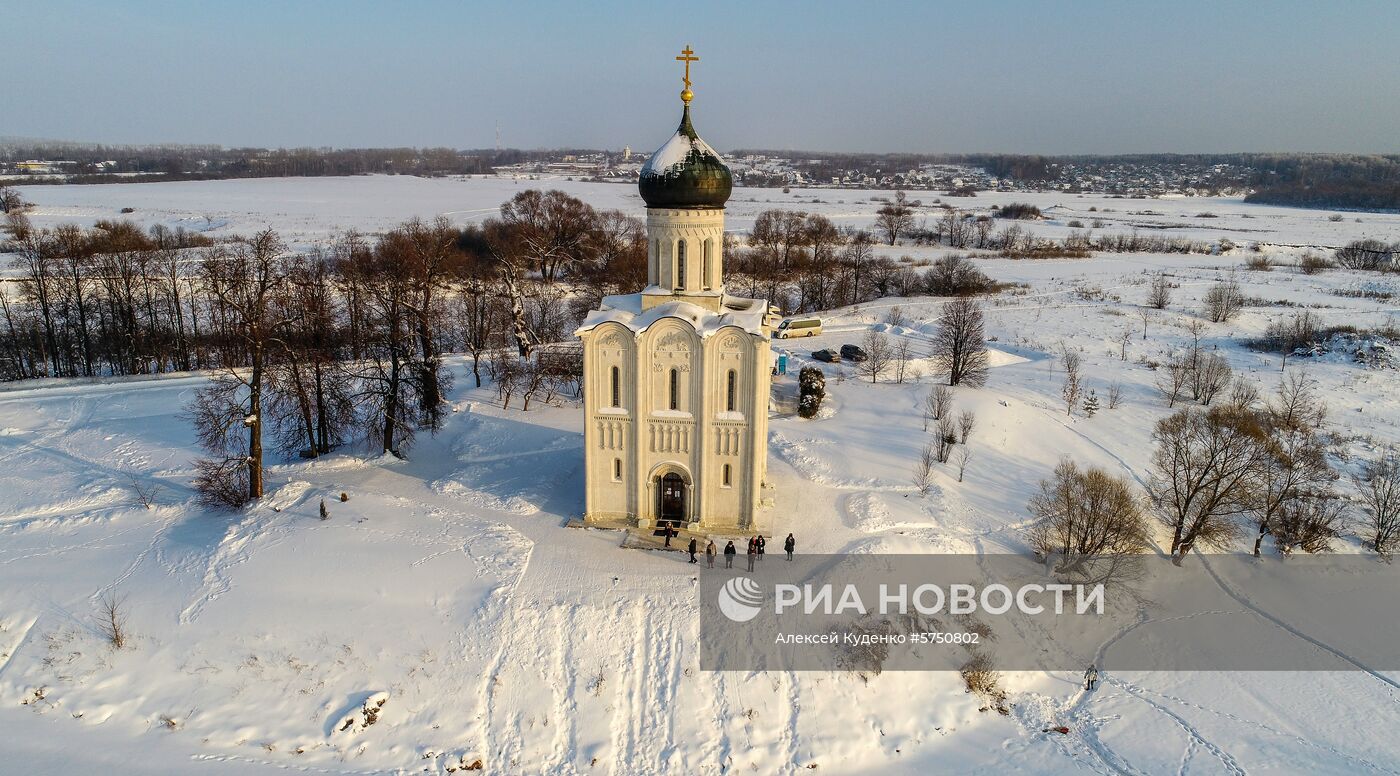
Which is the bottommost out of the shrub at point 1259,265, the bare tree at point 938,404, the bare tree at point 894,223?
the bare tree at point 938,404

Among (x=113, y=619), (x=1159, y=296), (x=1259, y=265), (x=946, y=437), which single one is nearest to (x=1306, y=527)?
(x=946, y=437)

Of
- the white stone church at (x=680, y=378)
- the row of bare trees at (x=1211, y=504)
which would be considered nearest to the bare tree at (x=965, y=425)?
the row of bare trees at (x=1211, y=504)

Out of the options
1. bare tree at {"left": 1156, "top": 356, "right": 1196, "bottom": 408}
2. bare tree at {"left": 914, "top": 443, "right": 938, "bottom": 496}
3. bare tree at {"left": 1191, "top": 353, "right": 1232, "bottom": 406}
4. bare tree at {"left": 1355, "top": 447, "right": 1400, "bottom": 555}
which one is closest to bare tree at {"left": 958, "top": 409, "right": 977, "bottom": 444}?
bare tree at {"left": 914, "top": 443, "right": 938, "bottom": 496}

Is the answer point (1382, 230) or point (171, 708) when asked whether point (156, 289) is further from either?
point (1382, 230)

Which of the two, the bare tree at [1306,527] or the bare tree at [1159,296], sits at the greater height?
the bare tree at [1159,296]

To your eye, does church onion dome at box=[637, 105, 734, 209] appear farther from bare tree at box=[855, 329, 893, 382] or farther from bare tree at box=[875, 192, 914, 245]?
bare tree at box=[875, 192, 914, 245]

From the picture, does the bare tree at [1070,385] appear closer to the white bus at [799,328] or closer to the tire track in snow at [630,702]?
the white bus at [799,328]

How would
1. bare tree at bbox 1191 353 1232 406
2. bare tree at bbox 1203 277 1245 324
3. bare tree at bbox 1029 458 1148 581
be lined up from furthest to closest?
bare tree at bbox 1203 277 1245 324, bare tree at bbox 1191 353 1232 406, bare tree at bbox 1029 458 1148 581

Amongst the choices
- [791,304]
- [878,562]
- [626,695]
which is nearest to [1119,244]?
[791,304]
